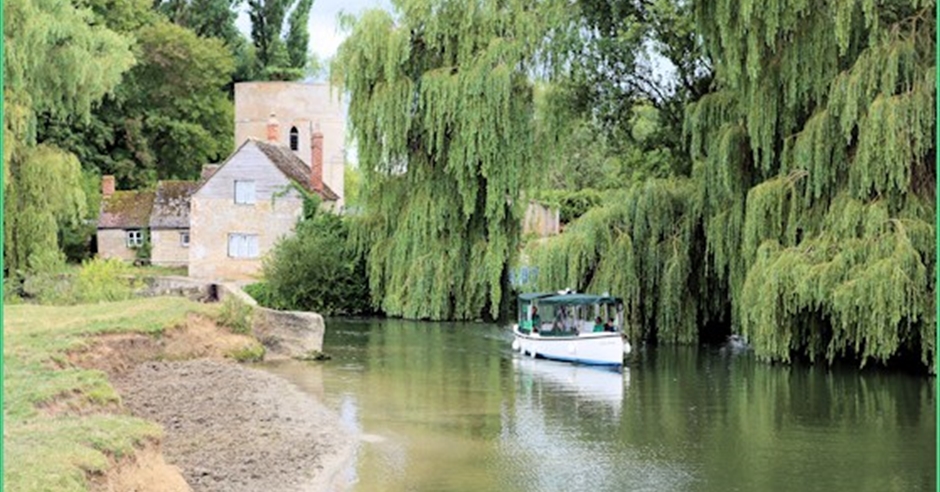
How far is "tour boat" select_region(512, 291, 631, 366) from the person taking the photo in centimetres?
2884

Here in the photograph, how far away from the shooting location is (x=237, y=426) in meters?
19.3

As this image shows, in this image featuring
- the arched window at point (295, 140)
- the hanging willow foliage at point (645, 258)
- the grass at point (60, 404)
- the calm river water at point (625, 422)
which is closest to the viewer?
the grass at point (60, 404)

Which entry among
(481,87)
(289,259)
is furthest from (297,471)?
(289,259)

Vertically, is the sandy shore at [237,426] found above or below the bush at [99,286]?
below

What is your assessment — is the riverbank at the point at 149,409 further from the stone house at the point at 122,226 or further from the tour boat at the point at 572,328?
the stone house at the point at 122,226

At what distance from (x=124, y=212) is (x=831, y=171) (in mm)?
39500

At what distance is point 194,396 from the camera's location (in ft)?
72.5

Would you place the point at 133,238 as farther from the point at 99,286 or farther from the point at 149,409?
the point at 149,409

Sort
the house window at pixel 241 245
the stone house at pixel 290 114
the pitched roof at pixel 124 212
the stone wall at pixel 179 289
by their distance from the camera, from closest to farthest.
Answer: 1. the stone wall at pixel 179 289
2. the house window at pixel 241 245
3. the pitched roof at pixel 124 212
4. the stone house at pixel 290 114

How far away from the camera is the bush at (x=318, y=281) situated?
43.3 meters

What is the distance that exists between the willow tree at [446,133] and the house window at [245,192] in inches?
567

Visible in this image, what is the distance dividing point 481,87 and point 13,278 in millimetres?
14297

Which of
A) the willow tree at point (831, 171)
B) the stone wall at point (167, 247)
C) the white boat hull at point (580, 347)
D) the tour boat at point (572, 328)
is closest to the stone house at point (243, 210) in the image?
the stone wall at point (167, 247)

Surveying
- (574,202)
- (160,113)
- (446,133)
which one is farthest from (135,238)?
(446,133)
